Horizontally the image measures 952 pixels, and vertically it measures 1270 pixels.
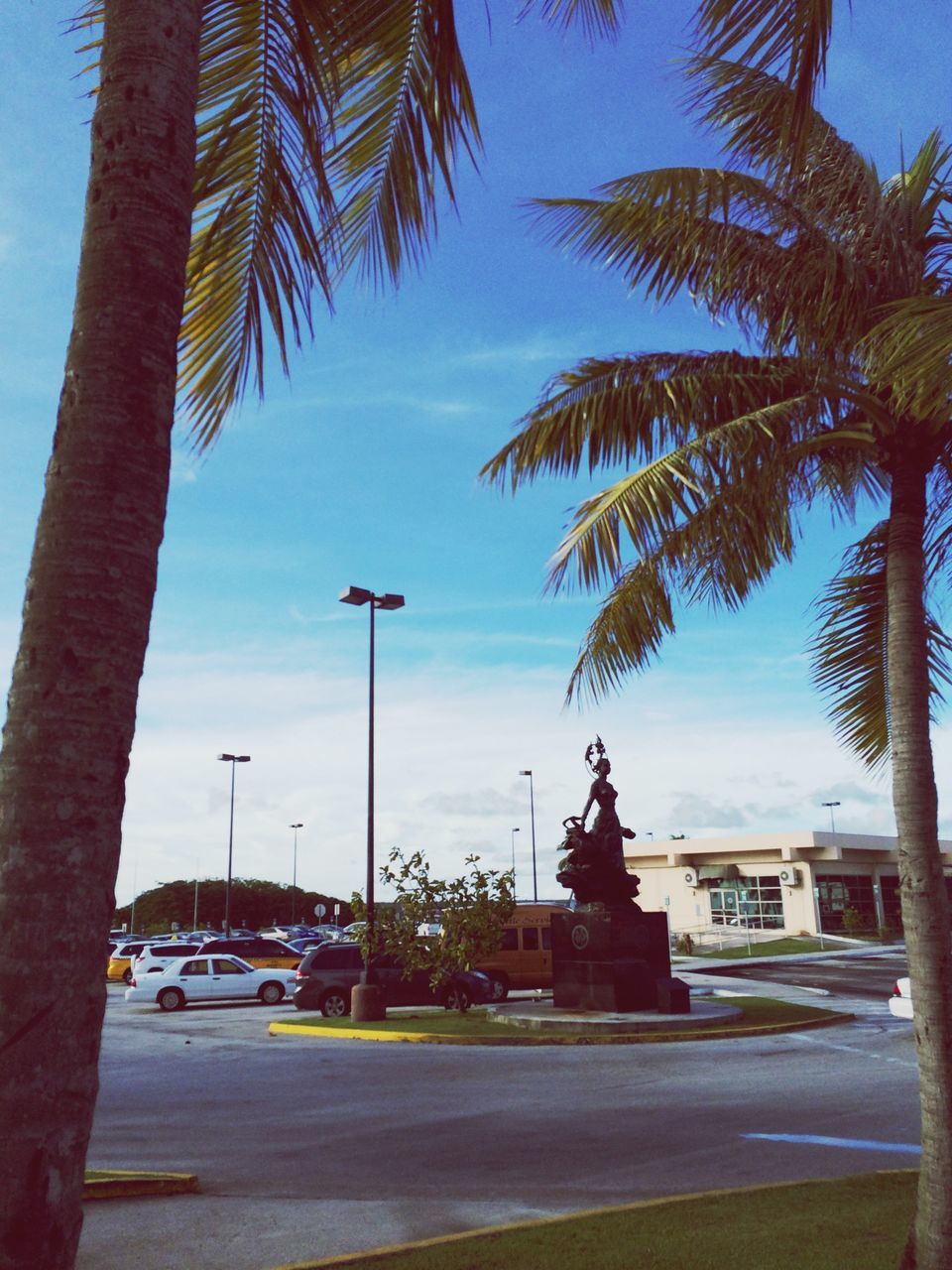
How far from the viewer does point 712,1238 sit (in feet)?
20.4

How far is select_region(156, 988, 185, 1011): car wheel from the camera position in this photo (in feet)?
98.9

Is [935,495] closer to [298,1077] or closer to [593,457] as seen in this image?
[593,457]

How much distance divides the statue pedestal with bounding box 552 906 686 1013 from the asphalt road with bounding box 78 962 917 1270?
3934 millimetres

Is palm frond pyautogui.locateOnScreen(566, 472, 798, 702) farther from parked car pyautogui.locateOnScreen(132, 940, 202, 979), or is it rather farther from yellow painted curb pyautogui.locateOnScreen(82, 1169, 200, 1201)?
parked car pyautogui.locateOnScreen(132, 940, 202, 979)

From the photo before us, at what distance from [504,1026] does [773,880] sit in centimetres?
4475

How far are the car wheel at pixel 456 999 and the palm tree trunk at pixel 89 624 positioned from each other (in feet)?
69.8

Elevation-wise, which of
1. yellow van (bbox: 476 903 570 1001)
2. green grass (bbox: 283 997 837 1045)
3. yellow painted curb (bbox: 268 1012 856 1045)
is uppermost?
yellow van (bbox: 476 903 570 1001)

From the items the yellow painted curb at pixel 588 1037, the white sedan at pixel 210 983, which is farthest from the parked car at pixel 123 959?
the yellow painted curb at pixel 588 1037

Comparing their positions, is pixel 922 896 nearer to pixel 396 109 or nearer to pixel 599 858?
pixel 396 109

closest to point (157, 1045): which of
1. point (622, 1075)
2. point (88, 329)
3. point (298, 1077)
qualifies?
point (298, 1077)

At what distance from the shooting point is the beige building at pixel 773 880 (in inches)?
2341

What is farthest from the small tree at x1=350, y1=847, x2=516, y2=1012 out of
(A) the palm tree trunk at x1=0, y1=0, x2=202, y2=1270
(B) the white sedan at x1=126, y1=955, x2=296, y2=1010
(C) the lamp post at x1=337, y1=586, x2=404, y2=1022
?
(A) the palm tree trunk at x1=0, y1=0, x2=202, y2=1270

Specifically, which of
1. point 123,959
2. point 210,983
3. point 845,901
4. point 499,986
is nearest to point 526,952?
point 499,986

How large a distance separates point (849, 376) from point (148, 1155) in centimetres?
840
